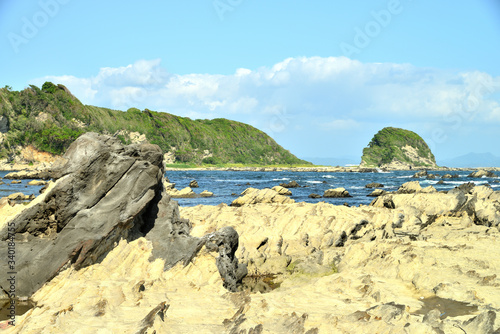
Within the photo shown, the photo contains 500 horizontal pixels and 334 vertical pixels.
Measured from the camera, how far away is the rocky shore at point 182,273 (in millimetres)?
8273

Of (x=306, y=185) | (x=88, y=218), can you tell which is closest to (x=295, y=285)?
(x=88, y=218)

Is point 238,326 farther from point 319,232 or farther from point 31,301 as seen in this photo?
point 319,232

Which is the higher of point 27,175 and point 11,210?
point 11,210

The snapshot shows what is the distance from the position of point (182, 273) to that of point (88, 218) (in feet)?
9.87

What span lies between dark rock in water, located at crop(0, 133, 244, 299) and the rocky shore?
29 mm

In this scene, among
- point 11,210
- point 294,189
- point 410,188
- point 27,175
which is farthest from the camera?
point 27,175

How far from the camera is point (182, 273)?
11.9 m

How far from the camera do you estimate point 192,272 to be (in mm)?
12023

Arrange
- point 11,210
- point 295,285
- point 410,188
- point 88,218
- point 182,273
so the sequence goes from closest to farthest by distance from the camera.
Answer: point 88,218
point 182,273
point 11,210
point 295,285
point 410,188

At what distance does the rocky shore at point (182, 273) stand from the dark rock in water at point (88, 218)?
3cm

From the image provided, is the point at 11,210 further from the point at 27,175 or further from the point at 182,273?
the point at 27,175

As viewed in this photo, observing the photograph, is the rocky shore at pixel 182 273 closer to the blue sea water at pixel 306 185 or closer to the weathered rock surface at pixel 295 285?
the weathered rock surface at pixel 295 285

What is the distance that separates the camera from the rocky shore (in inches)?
326

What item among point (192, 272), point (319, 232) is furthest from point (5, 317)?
point (319, 232)
